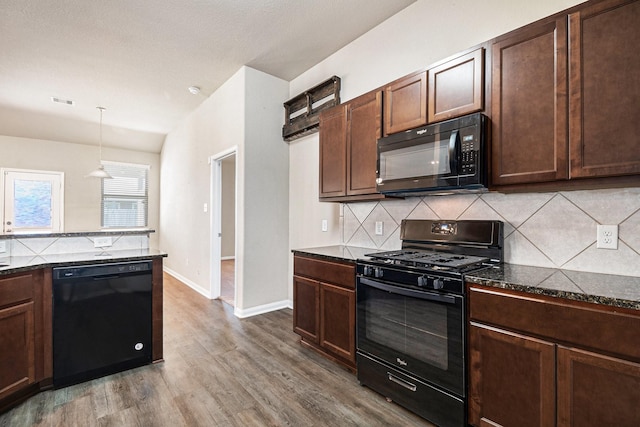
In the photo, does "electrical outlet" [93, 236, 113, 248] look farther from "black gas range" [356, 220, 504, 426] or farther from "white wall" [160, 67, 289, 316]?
"black gas range" [356, 220, 504, 426]

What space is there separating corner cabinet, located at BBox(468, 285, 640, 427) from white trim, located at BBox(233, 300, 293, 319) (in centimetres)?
269

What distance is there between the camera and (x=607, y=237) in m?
1.66

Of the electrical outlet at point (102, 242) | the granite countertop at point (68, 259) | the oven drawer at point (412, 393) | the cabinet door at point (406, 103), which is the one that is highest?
the cabinet door at point (406, 103)

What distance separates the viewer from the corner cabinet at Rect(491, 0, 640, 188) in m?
1.39

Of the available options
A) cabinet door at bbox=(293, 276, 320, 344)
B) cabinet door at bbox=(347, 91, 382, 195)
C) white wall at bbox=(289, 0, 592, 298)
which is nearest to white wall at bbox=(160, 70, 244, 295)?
white wall at bbox=(289, 0, 592, 298)

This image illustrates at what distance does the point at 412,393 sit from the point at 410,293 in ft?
1.99

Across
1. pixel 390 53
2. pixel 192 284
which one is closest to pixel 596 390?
pixel 390 53

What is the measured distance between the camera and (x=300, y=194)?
156 inches

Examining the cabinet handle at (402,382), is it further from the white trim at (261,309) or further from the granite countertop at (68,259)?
the white trim at (261,309)

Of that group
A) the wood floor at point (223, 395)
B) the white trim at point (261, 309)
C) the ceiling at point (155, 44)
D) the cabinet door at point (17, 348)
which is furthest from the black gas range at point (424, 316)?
the cabinet door at point (17, 348)

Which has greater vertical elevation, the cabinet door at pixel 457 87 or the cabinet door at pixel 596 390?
the cabinet door at pixel 457 87

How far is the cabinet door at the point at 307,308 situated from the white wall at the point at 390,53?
75 cm

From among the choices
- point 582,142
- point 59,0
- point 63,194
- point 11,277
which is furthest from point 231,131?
point 63,194

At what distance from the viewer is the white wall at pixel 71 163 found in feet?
19.6
